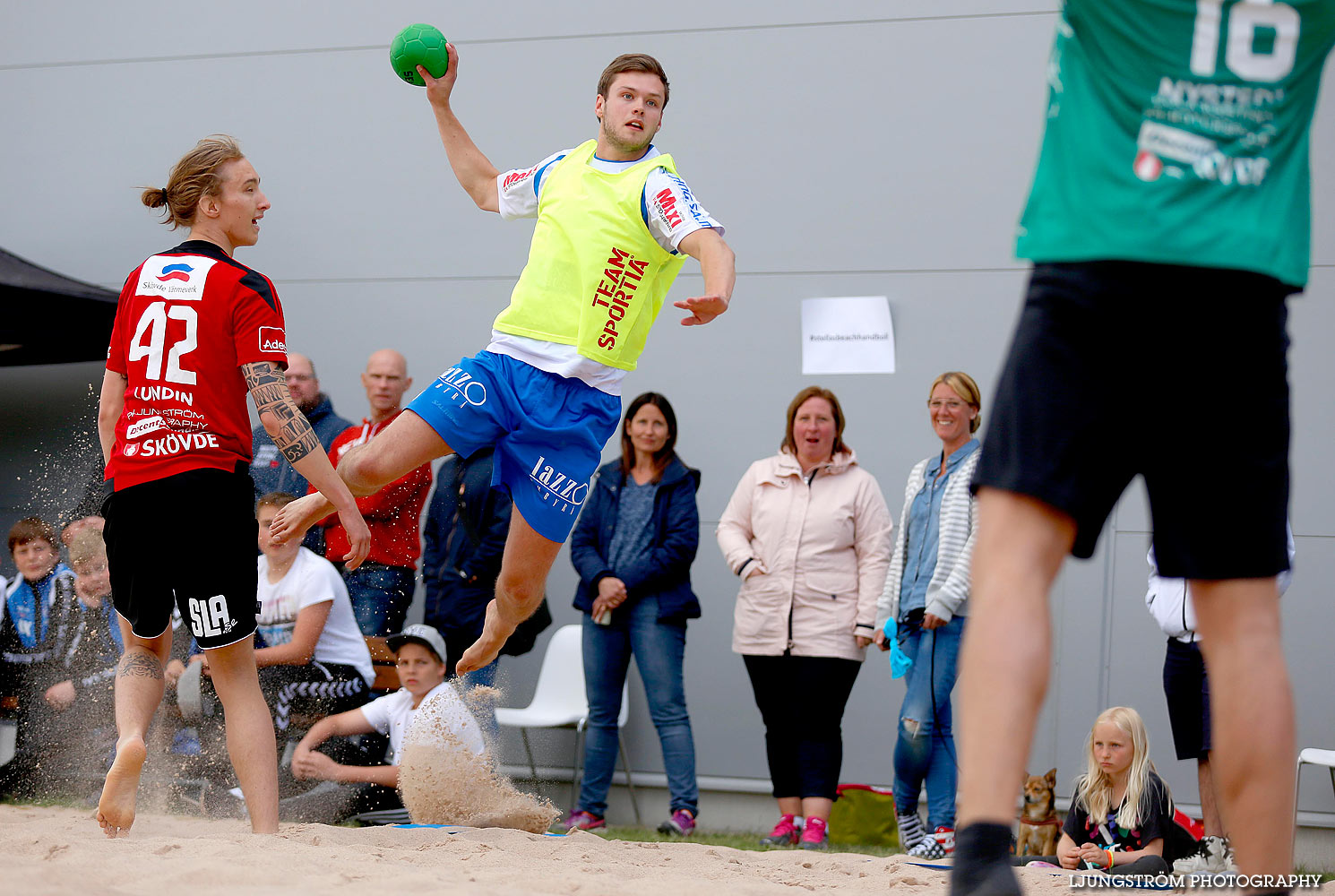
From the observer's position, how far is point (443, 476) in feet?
21.1

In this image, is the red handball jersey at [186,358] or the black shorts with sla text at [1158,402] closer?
the black shorts with sla text at [1158,402]

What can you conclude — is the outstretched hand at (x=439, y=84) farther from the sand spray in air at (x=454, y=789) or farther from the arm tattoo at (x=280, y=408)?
the sand spray in air at (x=454, y=789)

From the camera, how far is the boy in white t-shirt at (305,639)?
18.4 feet

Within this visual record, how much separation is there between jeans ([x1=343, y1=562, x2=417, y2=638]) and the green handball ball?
9.82 ft

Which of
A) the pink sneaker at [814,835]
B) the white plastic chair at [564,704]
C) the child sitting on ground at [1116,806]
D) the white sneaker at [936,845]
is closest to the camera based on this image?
the child sitting on ground at [1116,806]

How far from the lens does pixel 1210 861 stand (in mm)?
4285

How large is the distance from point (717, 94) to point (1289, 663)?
436 cm

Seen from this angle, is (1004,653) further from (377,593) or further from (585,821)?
(377,593)

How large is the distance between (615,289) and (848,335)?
328 cm

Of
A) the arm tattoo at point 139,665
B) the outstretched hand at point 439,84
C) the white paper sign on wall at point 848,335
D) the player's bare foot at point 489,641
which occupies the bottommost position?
the arm tattoo at point 139,665

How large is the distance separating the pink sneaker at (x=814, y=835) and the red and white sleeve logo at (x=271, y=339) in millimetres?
3203

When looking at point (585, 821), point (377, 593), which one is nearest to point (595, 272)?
point (377, 593)

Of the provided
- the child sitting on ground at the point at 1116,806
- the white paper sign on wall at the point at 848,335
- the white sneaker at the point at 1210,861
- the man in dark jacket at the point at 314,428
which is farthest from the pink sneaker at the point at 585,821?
the white sneaker at the point at 1210,861

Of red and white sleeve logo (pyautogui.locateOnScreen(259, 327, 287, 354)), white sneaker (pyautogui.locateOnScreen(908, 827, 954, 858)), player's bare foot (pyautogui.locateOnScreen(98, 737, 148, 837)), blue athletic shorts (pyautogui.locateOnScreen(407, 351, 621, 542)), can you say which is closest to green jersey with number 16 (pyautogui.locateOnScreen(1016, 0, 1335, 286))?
blue athletic shorts (pyautogui.locateOnScreen(407, 351, 621, 542))
